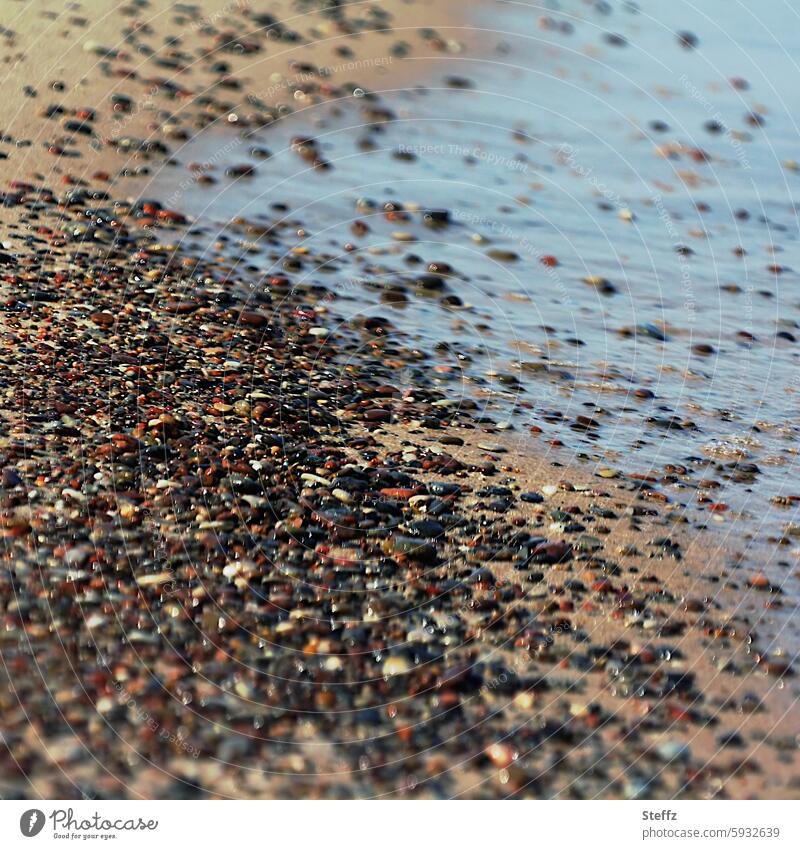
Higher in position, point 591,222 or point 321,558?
point 321,558

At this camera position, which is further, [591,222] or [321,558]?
[591,222]

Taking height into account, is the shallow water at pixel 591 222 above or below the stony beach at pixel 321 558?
below

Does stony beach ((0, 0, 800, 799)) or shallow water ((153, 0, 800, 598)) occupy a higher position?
stony beach ((0, 0, 800, 799))

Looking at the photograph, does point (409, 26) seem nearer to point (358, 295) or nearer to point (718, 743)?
point (358, 295)

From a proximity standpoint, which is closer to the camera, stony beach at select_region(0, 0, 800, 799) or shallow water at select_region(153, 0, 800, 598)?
stony beach at select_region(0, 0, 800, 799)
